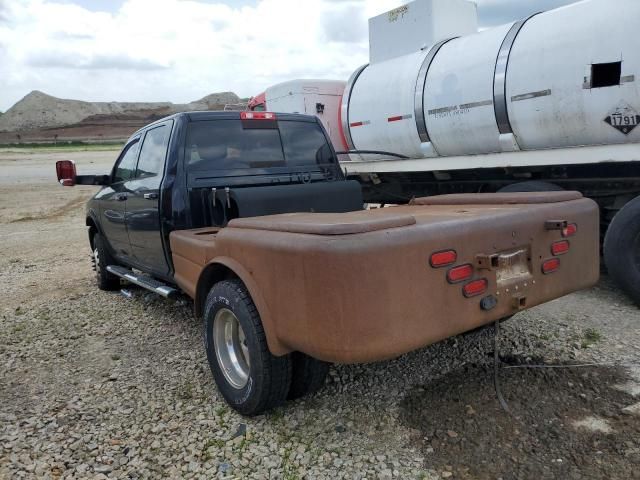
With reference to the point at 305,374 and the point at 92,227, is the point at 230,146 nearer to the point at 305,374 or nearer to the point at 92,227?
the point at 305,374

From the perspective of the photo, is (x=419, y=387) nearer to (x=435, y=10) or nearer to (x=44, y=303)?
(x=44, y=303)

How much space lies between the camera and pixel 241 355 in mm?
3264

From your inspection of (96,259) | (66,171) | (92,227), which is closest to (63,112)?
(92,227)

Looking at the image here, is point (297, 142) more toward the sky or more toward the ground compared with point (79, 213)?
more toward the sky

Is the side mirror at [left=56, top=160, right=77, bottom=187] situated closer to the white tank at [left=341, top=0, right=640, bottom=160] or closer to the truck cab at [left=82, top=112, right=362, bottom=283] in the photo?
the truck cab at [left=82, top=112, right=362, bottom=283]

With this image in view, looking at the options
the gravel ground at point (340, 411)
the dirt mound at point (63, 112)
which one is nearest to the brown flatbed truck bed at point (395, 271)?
the gravel ground at point (340, 411)

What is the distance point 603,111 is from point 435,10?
2932 mm

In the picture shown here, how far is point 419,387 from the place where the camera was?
11.2 feet

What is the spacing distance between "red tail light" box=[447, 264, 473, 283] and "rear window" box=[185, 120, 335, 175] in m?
2.36

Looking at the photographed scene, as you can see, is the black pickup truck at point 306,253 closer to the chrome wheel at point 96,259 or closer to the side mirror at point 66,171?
the side mirror at point 66,171

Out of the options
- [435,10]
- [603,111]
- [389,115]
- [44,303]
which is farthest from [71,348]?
[435,10]

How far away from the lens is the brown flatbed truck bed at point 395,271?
2.29 metres

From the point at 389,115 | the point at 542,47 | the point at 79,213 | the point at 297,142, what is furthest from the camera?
the point at 79,213

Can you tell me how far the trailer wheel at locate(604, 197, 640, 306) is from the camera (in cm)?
473
